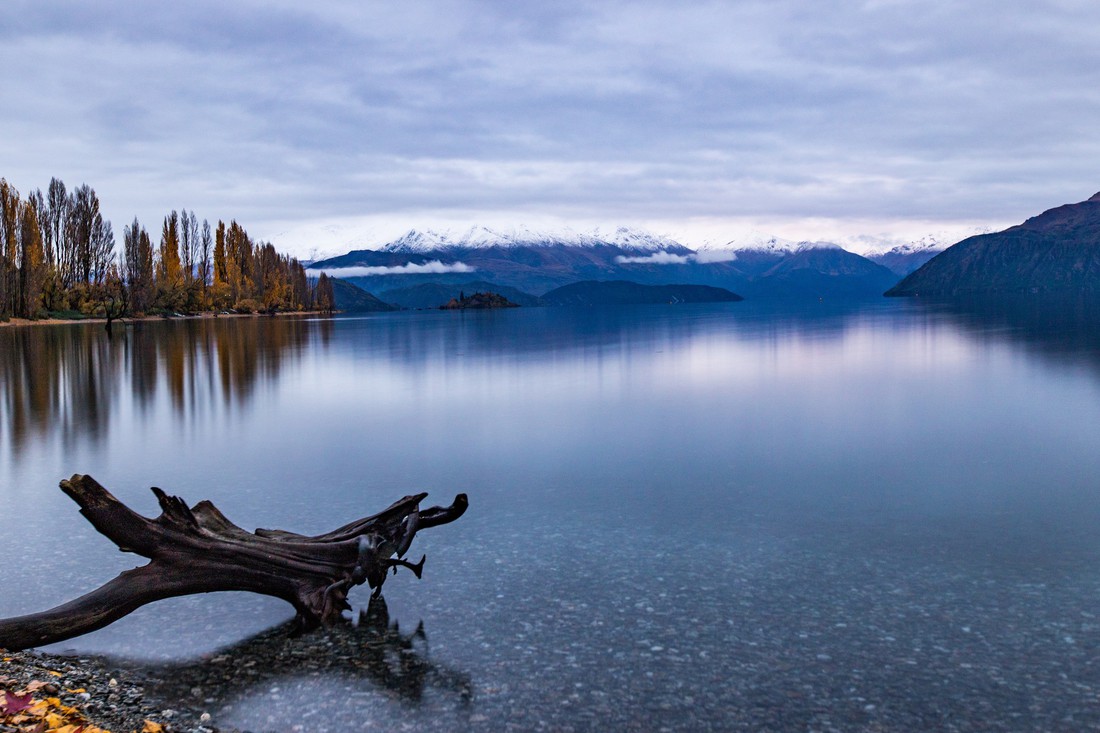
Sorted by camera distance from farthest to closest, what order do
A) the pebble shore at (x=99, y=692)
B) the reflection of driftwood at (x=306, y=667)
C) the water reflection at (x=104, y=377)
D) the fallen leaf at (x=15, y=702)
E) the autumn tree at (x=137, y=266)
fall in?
the autumn tree at (x=137, y=266), the water reflection at (x=104, y=377), the reflection of driftwood at (x=306, y=667), the pebble shore at (x=99, y=692), the fallen leaf at (x=15, y=702)

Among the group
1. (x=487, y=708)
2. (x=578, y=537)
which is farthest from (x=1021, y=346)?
(x=487, y=708)

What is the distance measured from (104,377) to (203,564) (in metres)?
31.9

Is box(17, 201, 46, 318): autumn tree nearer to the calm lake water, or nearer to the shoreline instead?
the shoreline

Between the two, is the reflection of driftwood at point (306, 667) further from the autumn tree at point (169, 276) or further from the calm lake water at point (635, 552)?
the autumn tree at point (169, 276)

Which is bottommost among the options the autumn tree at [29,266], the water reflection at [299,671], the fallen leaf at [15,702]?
the water reflection at [299,671]

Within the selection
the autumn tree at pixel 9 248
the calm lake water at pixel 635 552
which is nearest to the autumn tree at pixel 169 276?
the autumn tree at pixel 9 248

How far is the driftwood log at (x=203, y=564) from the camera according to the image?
969 cm

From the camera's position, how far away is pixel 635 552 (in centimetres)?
1243

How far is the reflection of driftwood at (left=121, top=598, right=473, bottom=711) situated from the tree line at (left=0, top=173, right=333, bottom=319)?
3887 inches

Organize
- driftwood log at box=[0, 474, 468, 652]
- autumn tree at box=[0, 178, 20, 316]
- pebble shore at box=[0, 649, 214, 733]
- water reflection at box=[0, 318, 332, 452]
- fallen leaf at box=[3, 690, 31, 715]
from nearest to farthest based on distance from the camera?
fallen leaf at box=[3, 690, 31, 715], pebble shore at box=[0, 649, 214, 733], driftwood log at box=[0, 474, 468, 652], water reflection at box=[0, 318, 332, 452], autumn tree at box=[0, 178, 20, 316]

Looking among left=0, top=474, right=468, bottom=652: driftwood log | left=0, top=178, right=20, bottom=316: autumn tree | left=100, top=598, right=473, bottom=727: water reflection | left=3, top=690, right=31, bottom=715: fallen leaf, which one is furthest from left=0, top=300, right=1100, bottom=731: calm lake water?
left=0, top=178, right=20, bottom=316: autumn tree

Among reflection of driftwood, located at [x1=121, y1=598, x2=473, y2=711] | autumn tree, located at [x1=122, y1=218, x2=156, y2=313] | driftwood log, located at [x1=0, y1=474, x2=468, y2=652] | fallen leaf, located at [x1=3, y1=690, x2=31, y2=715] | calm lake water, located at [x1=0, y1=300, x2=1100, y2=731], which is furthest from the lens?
autumn tree, located at [x1=122, y1=218, x2=156, y2=313]

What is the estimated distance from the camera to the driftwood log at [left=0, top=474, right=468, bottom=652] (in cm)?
969

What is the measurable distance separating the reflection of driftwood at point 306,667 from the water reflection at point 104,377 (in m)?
14.4
